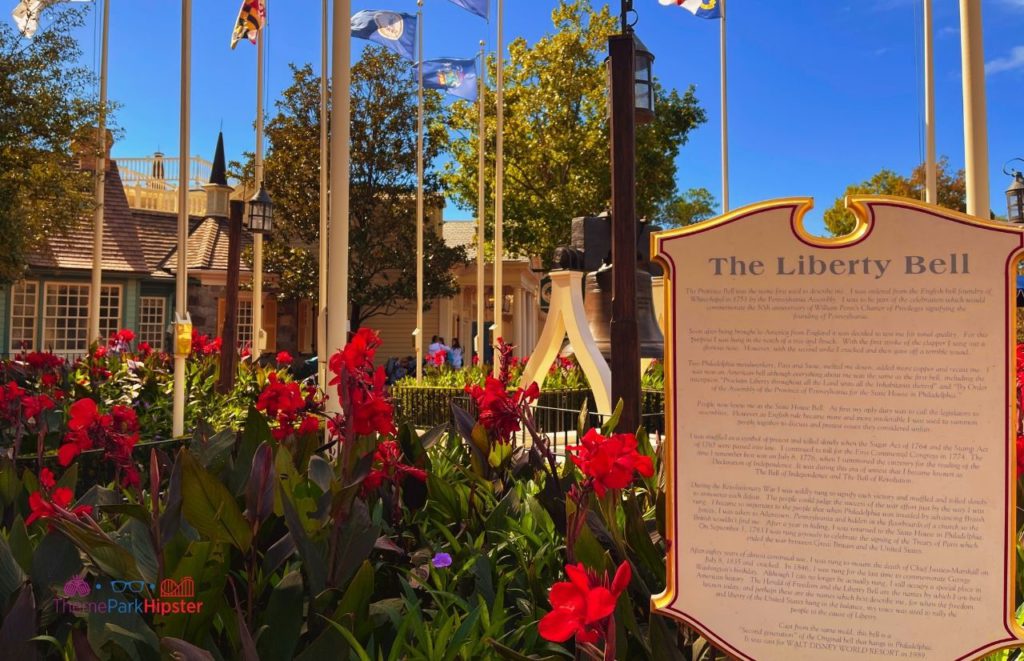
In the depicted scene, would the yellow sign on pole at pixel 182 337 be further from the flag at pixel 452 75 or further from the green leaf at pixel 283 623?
the flag at pixel 452 75

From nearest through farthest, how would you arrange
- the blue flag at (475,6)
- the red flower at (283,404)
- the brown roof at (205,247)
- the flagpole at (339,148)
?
the red flower at (283,404) < the flagpole at (339,148) < the blue flag at (475,6) < the brown roof at (205,247)

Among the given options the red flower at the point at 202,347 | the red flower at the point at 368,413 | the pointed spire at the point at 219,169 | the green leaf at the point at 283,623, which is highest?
the pointed spire at the point at 219,169

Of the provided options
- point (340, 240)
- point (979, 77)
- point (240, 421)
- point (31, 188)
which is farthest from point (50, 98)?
point (979, 77)

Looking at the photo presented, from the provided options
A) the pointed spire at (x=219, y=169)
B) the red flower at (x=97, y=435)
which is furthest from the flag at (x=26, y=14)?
the red flower at (x=97, y=435)

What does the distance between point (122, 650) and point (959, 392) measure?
2247 mm

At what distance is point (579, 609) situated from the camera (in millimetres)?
1523

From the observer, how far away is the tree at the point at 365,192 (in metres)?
24.2

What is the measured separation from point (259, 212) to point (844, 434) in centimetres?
1026

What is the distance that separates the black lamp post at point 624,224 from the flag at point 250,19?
7.22m

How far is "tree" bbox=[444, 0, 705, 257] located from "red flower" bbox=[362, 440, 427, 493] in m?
21.2

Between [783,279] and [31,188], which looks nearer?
[783,279]

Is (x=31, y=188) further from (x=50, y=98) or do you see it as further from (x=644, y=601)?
(x=644, y=601)

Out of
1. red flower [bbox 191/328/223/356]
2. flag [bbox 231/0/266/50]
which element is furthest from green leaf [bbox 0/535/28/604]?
flag [bbox 231/0/266/50]

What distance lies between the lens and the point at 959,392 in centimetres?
200
